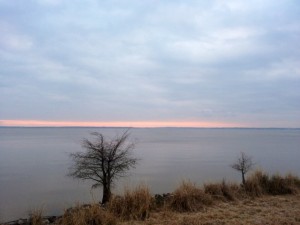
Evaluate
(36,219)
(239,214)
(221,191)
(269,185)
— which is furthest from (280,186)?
(36,219)

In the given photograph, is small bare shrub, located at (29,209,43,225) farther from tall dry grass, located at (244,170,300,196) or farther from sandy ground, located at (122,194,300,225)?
tall dry grass, located at (244,170,300,196)

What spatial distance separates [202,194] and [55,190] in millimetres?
20835

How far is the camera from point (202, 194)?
1069 centimetres

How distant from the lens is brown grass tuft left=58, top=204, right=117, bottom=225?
7914mm

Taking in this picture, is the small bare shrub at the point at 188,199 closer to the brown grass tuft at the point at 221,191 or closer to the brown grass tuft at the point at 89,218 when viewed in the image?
the brown grass tuft at the point at 221,191

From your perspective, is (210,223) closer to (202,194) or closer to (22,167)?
(202,194)

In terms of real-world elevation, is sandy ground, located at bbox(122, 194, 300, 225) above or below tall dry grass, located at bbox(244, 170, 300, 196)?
below

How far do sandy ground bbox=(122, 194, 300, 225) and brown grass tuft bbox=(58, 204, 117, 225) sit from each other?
48 cm

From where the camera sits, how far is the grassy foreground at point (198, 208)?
827 centimetres

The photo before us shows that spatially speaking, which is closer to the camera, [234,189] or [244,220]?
[244,220]

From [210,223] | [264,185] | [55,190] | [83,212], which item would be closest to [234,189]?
[264,185]

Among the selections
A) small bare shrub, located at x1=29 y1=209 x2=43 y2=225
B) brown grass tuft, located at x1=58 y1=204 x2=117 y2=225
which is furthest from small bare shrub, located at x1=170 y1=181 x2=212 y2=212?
small bare shrub, located at x1=29 y1=209 x2=43 y2=225

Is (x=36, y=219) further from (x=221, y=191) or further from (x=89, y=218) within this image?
(x=221, y=191)

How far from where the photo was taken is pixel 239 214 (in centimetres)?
923
